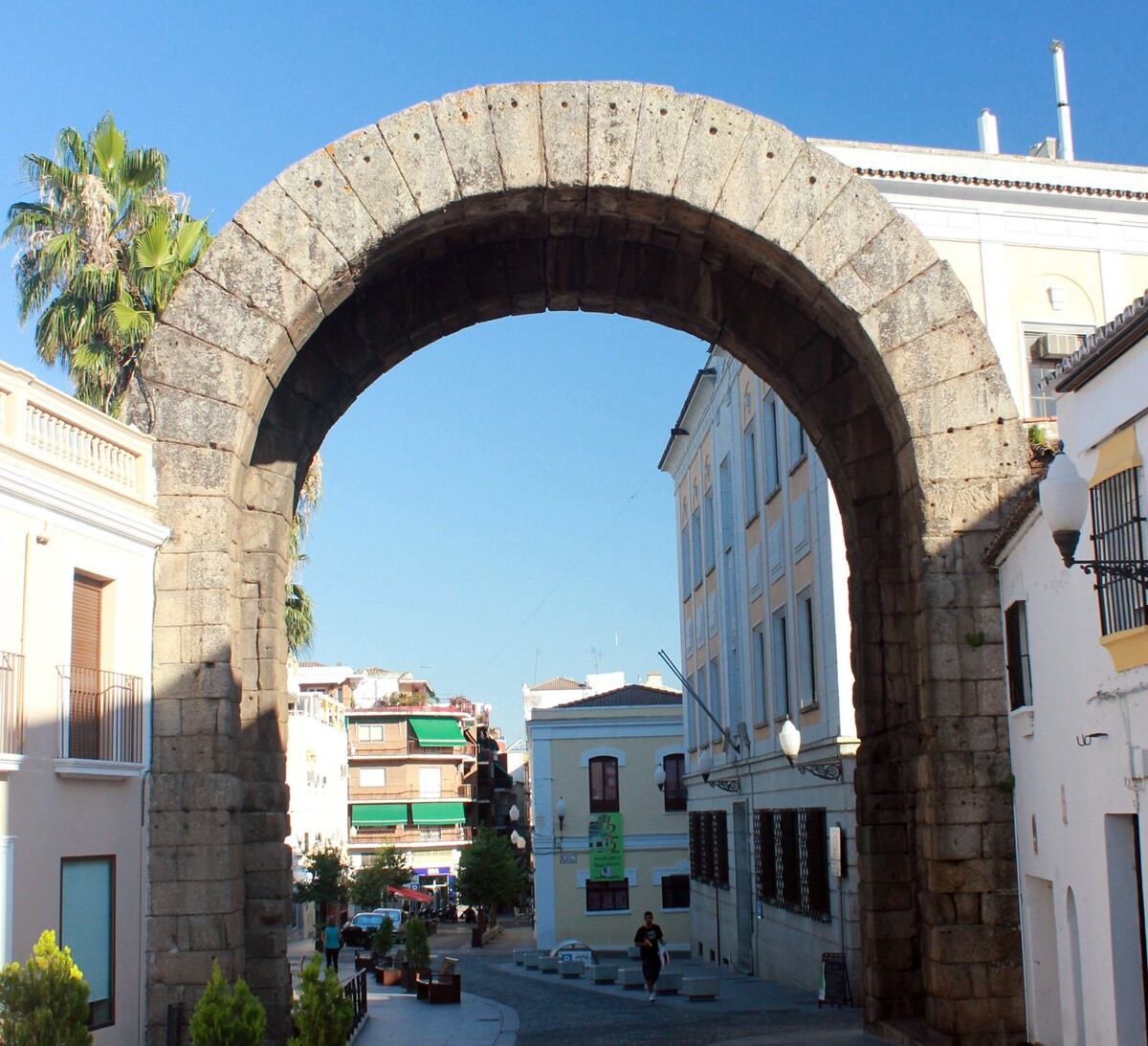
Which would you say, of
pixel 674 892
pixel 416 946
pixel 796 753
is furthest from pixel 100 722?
pixel 674 892

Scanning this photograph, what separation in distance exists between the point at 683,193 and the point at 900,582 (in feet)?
→ 13.5

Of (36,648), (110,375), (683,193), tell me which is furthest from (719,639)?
(36,648)

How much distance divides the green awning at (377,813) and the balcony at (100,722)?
2219 inches

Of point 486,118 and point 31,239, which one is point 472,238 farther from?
point 31,239

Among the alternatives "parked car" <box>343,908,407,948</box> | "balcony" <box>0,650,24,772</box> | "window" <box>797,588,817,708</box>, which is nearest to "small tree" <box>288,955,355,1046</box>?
"balcony" <box>0,650,24,772</box>

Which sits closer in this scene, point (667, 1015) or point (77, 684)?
point (77, 684)

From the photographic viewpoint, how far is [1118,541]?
8.45m

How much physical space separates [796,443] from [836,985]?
7.04 meters

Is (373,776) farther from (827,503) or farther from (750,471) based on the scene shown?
(827,503)

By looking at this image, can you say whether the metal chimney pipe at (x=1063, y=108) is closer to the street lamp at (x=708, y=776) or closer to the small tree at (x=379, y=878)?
the street lamp at (x=708, y=776)

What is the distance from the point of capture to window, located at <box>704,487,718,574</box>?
2790 centimetres

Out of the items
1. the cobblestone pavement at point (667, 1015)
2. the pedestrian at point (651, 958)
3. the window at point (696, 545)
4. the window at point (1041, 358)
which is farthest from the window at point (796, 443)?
the window at point (696, 545)

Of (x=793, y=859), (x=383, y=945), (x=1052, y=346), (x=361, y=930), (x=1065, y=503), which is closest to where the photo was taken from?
(x=1065, y=503)

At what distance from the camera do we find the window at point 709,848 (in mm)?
27375
